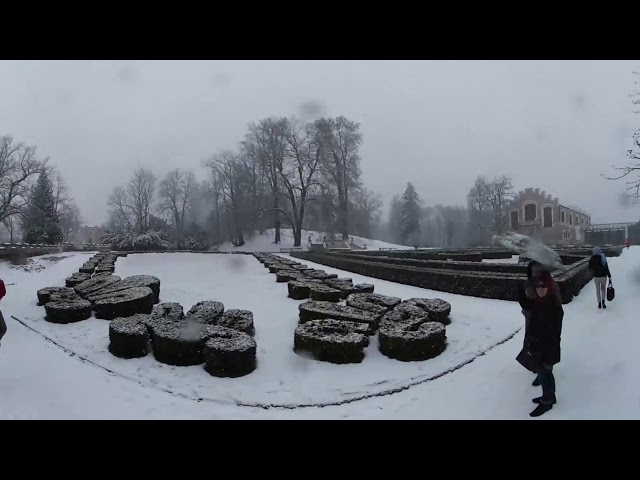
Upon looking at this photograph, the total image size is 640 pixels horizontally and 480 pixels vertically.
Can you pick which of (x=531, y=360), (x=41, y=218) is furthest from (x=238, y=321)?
(x=41, y=218)

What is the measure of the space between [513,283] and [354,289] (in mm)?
3242

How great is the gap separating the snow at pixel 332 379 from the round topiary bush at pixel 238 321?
304mm

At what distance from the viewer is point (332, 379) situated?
4723 millimetres

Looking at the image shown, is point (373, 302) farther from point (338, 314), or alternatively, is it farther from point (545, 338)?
point (545, 338)

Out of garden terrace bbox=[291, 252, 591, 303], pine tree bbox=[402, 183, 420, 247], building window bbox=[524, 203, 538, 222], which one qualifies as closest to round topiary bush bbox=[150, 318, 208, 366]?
garden terrace bbox=[291, 252, 591, 303]

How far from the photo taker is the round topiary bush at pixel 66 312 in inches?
252

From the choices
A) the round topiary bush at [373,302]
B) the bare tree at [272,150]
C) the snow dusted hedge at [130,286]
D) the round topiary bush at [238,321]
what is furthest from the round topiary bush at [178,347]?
the bare tree at [272,150]

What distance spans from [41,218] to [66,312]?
3623 centimetres

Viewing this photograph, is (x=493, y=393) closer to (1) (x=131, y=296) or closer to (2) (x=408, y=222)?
(1) (x=131, y=296)

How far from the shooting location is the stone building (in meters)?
39.6

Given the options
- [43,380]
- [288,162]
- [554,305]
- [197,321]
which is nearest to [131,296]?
[197,321]

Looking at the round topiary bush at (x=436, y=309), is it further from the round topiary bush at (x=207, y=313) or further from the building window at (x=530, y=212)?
the building window at (x=530, y=212)

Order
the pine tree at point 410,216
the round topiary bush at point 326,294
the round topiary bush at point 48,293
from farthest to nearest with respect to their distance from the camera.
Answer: the pine tree at point 410,216, the round topiary bush at point 326,294, the round topiary bush at point 48,293

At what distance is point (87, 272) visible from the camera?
36.3 ft
